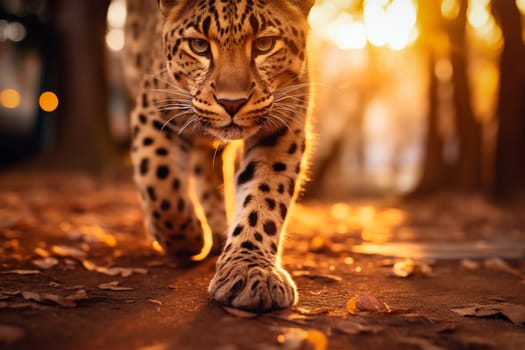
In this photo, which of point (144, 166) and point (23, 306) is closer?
point (23, 306)

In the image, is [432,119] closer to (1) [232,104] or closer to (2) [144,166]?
(2) [144,166]

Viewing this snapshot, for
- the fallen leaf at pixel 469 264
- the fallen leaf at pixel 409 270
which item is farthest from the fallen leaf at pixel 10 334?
the fallen leaf at pixel 469 264

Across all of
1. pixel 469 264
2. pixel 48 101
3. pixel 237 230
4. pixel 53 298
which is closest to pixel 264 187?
pixel 237 230

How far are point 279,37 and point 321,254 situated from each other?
1.98 meters

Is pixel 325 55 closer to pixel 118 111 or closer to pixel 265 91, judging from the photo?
pixel 118 111

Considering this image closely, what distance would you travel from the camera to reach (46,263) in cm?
382

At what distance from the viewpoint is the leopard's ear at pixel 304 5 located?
395cm

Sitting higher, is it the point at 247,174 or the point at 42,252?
the point at 247,174

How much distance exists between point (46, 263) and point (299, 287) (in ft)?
5.45

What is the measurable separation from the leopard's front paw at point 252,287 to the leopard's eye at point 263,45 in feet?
4.56

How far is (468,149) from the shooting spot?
1180 centimetres

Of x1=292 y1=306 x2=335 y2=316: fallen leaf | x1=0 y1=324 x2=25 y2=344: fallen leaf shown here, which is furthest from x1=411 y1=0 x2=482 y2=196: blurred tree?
x1=0 y1=324 x2=25 y2=344: fallen leaf

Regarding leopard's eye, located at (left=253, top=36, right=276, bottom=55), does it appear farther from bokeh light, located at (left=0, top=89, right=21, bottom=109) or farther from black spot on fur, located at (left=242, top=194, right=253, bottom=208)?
bokeh light, located at (left=0, top=89, right=21, bottom=109)

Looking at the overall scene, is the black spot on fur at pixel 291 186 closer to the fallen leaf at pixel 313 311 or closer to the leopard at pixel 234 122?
the leopard at pixel 234 122
